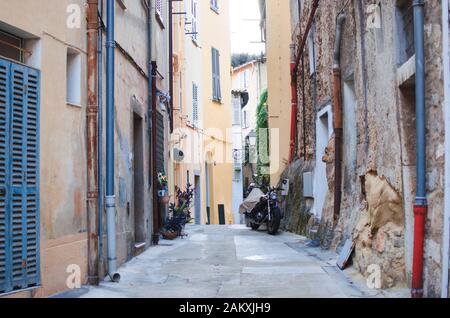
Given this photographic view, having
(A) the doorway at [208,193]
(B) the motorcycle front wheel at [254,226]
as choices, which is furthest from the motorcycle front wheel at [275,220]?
(A) the doorway at [208,193]

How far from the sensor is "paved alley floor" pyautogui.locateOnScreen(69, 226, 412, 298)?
6656 millimetres

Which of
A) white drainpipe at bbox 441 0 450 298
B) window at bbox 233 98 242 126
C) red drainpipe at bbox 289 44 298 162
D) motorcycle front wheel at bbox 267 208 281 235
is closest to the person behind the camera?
white drainpipe at bbox 441 0 450 298

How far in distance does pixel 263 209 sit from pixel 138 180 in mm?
6200

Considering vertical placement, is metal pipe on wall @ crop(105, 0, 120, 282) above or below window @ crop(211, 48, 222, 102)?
below

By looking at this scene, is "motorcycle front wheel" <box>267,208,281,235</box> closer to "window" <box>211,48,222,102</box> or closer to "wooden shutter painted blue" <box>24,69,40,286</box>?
"wooden shutter painted blue" <box>24,69,40,286</box>

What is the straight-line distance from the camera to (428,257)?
5.62m

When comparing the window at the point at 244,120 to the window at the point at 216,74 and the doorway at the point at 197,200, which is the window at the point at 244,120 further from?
the doorway at the point at 197,200

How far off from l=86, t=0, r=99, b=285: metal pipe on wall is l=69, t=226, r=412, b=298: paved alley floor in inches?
18.4

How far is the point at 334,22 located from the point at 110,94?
4.77 m

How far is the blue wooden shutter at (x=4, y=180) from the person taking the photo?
220 inches

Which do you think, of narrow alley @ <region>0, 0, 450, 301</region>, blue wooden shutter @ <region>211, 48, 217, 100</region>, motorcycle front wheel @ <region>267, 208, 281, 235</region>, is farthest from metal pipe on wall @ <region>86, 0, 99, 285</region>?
blue wooden shutter @ <region>211, 48, 217, 100</region>

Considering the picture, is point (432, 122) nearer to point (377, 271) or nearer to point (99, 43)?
point (377, 271)

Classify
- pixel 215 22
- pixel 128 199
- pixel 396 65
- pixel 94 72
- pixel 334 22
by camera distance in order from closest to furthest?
pixel 396 65 < pixel 94 72 < pixel 128 199 < pixel 334 22 < pixel 215 22
